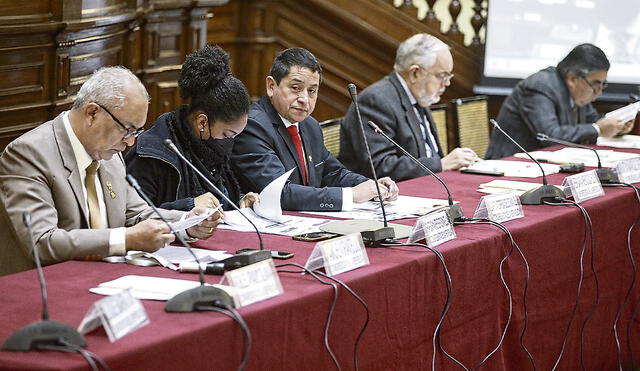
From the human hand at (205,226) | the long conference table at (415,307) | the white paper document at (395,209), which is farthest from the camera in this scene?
the white paper document at (395,209)

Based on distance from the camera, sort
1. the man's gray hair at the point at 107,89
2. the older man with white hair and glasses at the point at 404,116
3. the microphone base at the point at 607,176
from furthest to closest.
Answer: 1. the older man with white hair and glasses at the point at 404,116
2. the microphone base at the point at 607,176
3. the man's gray hair at the point at 107,89

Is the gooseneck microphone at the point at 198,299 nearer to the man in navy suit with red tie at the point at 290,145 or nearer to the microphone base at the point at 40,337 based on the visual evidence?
the microphone base at the point at 40,337

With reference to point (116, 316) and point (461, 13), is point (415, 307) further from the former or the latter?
point (461, 13)

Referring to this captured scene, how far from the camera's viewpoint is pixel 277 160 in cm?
387

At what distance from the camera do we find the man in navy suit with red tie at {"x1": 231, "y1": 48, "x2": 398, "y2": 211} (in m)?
3.64

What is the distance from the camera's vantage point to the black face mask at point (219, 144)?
3.46 meters

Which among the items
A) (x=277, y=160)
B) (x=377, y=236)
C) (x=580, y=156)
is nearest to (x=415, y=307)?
(x=377, y=236)

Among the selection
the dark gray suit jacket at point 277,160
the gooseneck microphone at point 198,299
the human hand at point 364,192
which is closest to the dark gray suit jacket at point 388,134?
the dark gray suit jacket at point 277,160

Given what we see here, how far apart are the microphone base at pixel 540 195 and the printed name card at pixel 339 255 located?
1189mm

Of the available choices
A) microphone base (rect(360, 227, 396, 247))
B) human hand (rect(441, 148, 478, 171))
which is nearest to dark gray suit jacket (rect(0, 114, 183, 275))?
microphone base (rect(360, 227, 396, 247))

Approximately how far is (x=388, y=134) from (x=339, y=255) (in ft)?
7.03

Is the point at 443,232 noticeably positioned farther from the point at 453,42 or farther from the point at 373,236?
the point at 453,42

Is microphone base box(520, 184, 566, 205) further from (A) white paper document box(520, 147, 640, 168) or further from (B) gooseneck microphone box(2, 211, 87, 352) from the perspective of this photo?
(B) gooseneck microphone box(2, 211, 87, 352)

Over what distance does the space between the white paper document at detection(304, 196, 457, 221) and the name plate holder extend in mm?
368
